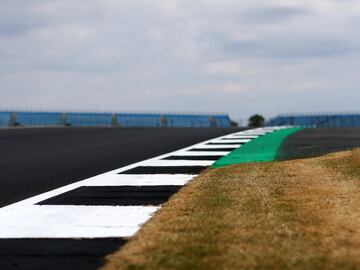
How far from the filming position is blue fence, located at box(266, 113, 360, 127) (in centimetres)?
5538

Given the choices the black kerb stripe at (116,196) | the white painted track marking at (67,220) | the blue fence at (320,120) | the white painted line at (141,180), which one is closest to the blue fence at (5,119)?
the blue fence at (320,120)

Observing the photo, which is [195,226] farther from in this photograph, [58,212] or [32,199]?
[32,199]

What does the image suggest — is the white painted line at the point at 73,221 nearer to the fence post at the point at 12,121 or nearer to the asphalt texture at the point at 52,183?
the asphalt texture at the point at 52,183

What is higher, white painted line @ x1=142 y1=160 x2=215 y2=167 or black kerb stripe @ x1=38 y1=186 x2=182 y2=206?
white painted line @ x1=142 y1=160 x2=215 y2=167

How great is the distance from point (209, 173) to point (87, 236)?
5033 millimetres

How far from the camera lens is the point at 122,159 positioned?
14.4m

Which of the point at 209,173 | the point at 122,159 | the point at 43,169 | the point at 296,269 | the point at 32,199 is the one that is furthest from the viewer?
the point at 122,159

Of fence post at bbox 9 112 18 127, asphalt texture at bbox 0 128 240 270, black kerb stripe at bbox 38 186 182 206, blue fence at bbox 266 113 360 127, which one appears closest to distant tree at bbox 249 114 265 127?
blue fence at bbox 266 113 360 127

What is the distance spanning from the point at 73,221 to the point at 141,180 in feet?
11.5

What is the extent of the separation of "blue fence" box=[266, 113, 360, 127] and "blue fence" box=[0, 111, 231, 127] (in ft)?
22.9

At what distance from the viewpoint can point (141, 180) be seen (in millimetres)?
10047

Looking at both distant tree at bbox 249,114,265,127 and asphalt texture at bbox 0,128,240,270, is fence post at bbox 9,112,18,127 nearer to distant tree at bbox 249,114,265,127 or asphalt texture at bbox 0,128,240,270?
distant tree at bbox 249,114,265,127

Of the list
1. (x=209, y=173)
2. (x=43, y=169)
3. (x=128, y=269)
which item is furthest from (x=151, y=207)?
(x=43, y=169)

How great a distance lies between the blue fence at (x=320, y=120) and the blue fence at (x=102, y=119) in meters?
6.98
